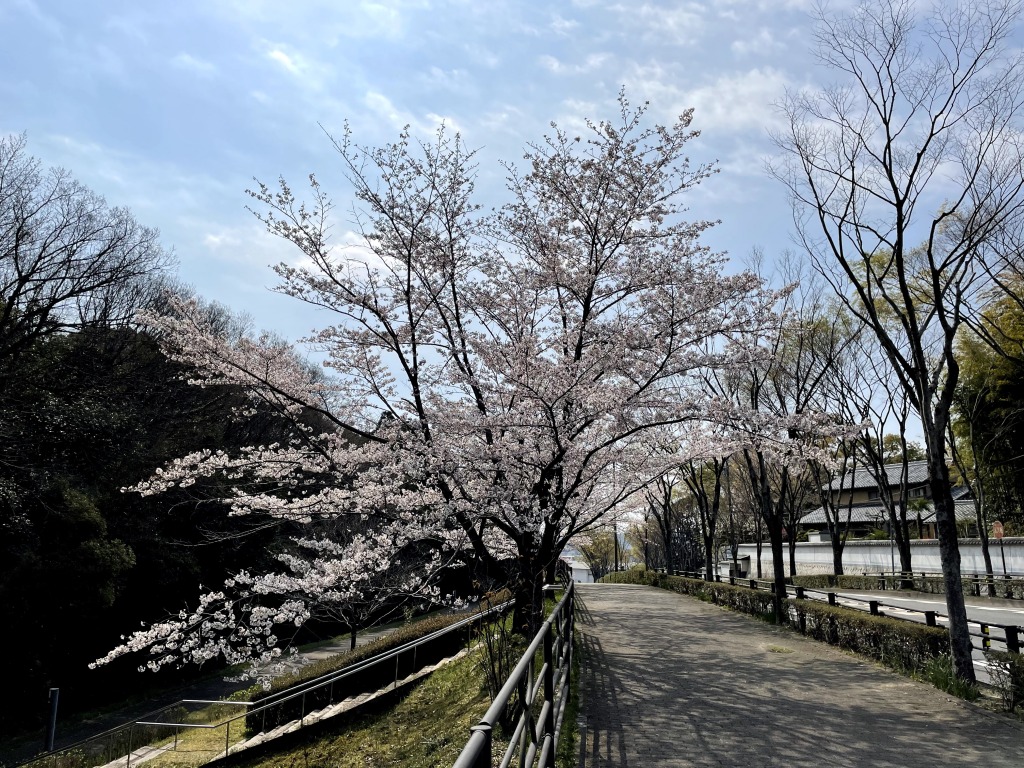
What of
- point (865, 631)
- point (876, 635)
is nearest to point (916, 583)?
point (865, 631)

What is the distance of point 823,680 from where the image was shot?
827 cm

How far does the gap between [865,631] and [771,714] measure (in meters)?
4.29

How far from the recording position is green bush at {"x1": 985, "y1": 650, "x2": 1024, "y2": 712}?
21.7 ft

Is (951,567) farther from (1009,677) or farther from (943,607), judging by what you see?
(943,607)

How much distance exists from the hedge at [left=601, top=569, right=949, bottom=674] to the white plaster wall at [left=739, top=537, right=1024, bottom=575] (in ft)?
47.6

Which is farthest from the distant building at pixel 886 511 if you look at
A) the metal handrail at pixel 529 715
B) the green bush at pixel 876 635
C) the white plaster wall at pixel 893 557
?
the metal handrail at pixel 529 715

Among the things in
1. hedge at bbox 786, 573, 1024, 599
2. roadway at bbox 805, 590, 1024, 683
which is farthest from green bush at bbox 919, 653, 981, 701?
hedge at bbox 786, 573, 1024, 599

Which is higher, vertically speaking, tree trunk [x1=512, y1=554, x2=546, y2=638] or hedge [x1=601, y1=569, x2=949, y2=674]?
tree trunk [x1=512, y1=554, x2=546, y2=638]

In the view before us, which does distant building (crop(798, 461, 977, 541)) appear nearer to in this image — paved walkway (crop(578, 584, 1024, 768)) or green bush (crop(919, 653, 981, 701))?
paved walkway (crop(578, 584, 1024, 768))

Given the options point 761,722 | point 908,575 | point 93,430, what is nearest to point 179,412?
point 93,430

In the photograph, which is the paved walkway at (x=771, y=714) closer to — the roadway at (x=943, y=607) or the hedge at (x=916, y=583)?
the roadway at (x=943, y=607)

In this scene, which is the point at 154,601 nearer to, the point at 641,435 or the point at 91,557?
the point at 91,557

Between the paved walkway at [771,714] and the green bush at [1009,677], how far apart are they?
0.34 meters

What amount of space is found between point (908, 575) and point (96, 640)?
87.5 feet
